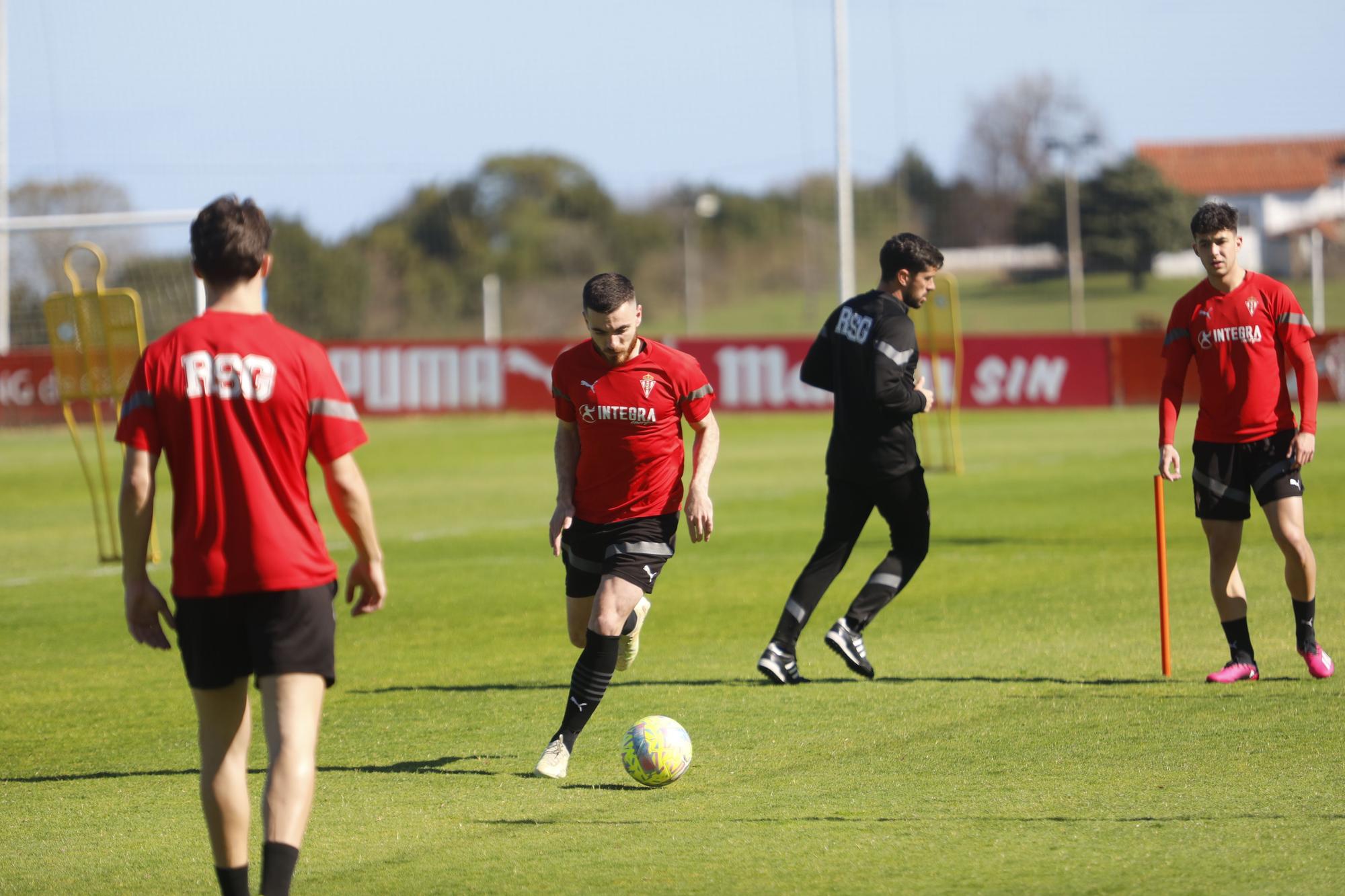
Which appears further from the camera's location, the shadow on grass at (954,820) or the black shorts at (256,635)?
the shadow on grass at (954,820)

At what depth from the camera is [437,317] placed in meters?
63.2

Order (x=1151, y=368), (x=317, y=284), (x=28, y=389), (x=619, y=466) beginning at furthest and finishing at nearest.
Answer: (x=317, y=284), (x=28, y=389), (x=1151, y=368), (x=619, y=466)

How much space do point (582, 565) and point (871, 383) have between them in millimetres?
1934

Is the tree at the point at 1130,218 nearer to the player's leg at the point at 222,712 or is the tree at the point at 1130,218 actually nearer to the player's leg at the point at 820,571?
the player's leg at the point at 820,571

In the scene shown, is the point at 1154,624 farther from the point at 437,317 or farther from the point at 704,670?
the point at 437,317

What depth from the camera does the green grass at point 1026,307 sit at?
197 feet

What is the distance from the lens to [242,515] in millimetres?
4387

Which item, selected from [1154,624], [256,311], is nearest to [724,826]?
[256,311]

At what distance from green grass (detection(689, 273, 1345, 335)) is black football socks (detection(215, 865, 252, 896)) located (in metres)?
52.9

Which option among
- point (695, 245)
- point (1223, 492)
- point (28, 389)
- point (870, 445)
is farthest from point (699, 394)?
point (695, 245)

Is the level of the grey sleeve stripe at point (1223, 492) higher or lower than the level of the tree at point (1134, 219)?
lower

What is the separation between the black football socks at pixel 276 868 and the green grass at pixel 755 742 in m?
0.58

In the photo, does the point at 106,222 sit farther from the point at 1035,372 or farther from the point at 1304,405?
the point at 1035,372

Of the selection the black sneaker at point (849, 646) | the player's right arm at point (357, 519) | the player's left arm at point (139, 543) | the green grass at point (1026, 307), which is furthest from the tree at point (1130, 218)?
the player's left arm at point (139, 543)
